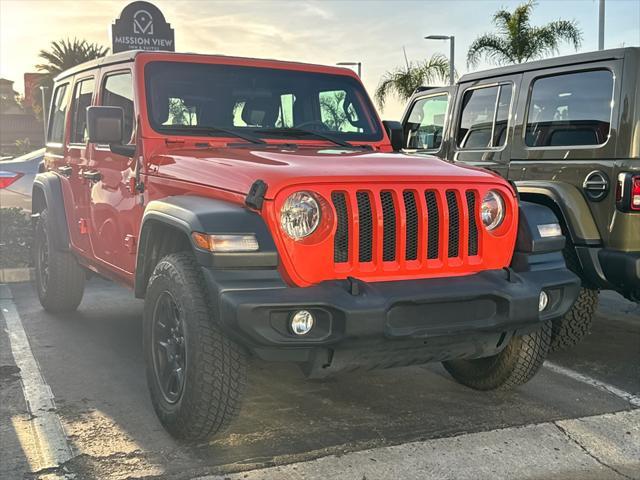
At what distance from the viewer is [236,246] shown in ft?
10.6

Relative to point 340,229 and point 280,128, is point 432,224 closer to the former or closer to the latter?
point 340,229

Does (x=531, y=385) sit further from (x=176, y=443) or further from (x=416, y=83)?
(x=416, y=83)

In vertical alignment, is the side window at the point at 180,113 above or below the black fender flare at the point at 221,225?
above

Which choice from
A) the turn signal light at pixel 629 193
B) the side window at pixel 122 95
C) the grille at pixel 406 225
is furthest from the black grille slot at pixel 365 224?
the turn signal light at pixel 629 193

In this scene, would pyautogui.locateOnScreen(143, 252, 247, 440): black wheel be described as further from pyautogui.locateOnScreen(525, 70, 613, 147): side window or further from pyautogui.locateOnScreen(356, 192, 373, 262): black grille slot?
pyautogui.locateOnScreen(525, 70, 613, 147): side window

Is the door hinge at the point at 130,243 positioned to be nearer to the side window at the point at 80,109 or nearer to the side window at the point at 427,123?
the side window at the point at 80,109

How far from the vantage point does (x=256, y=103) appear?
4.78 metres

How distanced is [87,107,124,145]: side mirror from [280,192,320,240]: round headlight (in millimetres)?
1592

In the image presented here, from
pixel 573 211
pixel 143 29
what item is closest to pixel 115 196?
pixel 573 211

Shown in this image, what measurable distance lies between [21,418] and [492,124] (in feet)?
13.5

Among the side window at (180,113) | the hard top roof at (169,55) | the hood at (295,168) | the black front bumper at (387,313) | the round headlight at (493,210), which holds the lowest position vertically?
the black front bumper at (387,313)

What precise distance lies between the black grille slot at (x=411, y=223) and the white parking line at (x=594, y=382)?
1.86m

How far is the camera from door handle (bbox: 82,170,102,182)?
16.9ft

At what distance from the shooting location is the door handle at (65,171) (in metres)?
5.84
